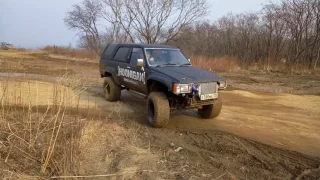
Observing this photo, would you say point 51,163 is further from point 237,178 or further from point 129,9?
point 129,9

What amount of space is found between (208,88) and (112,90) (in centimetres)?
351

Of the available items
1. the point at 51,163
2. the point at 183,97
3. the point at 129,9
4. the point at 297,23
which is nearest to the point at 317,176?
the point at 183,97

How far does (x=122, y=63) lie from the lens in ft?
27.1

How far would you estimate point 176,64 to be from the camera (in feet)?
23.9

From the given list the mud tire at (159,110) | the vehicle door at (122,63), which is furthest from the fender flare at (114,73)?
the mud tire at (159,110)

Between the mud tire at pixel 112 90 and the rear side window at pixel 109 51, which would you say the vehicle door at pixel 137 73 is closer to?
the mud tire at pixel 112 90

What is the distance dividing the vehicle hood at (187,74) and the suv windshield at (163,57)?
1.10 feet

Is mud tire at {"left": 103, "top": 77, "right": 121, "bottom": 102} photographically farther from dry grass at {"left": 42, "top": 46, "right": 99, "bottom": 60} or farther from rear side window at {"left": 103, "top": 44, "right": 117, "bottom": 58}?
dry grass at {"left": 42, "top": 46, "right": 99, "bottom": 60}

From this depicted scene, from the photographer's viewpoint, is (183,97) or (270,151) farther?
(183,97)

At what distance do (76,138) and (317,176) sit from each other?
3.38 metres

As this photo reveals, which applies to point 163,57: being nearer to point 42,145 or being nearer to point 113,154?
point 113,154

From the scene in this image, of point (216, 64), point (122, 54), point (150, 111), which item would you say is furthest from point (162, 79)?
point (216, 64)

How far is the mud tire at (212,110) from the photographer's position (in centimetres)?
698

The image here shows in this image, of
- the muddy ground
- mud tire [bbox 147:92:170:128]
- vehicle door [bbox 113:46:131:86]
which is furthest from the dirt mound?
vehicle door [bbox 113:46:131:86]
